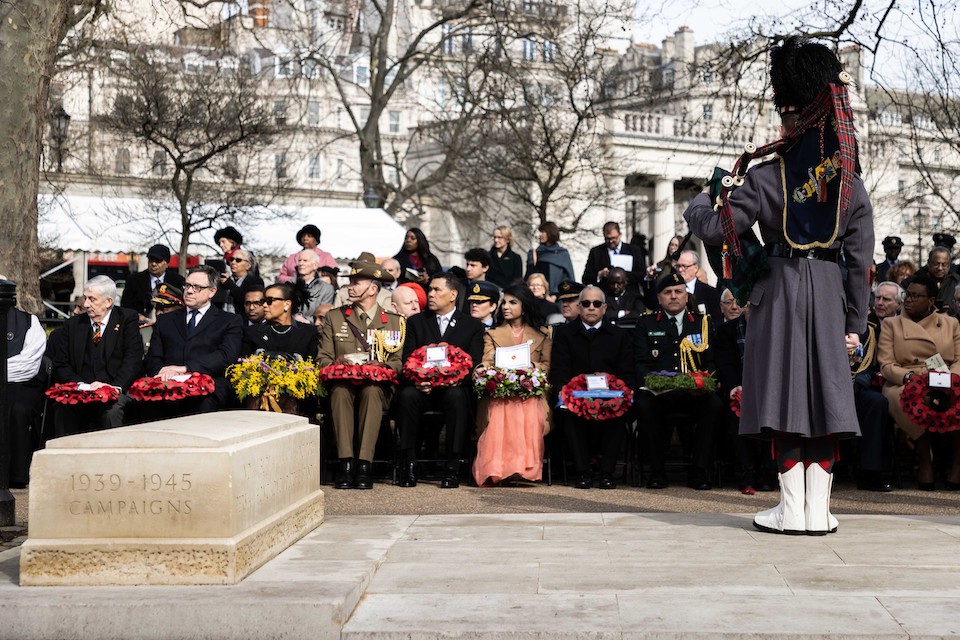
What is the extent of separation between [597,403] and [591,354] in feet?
2.32

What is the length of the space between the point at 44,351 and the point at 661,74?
72.1 feet

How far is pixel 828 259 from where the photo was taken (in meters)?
7.43

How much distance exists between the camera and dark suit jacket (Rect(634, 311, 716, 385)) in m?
11.8

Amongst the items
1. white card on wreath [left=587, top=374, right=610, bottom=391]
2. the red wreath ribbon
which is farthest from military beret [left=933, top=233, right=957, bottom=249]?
the red wreath ribbon

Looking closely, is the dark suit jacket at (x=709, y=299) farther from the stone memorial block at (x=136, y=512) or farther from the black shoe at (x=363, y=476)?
the stone memorial block at (x=136, y=512)

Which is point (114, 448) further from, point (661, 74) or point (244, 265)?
point (661, 74)

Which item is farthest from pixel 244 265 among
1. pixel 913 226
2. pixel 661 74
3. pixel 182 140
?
pixel 913 226

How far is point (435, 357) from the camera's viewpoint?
11586 mm

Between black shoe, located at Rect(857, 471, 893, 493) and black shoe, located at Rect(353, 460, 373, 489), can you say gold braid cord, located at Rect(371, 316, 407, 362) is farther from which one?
black shoe, located at Rect(857, 471, 893, 493)

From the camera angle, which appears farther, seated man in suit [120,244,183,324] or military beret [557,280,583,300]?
seated man in suit [120,244,183,324]

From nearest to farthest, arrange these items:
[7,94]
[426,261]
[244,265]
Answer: [7,94] < [244,265] < [426,261]

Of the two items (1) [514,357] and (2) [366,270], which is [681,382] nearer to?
(1) [514,357]

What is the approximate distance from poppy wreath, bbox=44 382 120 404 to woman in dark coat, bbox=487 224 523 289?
6.18m

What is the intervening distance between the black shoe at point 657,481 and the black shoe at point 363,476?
2.56 meters
